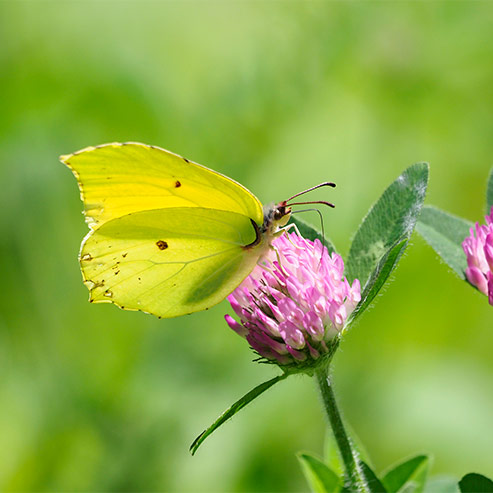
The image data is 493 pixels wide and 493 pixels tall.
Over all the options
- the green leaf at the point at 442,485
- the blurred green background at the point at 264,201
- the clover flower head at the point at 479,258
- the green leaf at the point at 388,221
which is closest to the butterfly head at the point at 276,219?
the green leaf at the point at 388,221

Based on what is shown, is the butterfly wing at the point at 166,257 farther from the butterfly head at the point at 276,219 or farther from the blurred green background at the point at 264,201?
the blurred green background at the point at 264,201

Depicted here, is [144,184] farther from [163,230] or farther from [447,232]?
[447,232]

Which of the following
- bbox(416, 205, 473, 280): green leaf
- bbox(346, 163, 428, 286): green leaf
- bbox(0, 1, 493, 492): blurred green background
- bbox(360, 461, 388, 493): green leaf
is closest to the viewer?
bbox(360, 461, 388, 493): green leaf

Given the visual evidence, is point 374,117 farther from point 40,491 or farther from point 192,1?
point 40,491

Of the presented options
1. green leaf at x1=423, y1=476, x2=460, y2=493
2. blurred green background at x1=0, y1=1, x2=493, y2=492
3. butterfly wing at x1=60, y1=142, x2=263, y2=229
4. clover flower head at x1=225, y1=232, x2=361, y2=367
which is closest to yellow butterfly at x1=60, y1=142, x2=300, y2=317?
butterfly wing at x1=60, y1=142, x2=263, y2=229

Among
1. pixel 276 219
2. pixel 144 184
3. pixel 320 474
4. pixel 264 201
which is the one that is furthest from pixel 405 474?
pixel 264 201

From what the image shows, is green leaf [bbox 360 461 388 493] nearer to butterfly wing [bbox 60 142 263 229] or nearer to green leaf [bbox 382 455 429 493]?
green leaf [bbox 382 455 429 493]


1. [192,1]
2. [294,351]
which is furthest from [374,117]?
[294,351]
